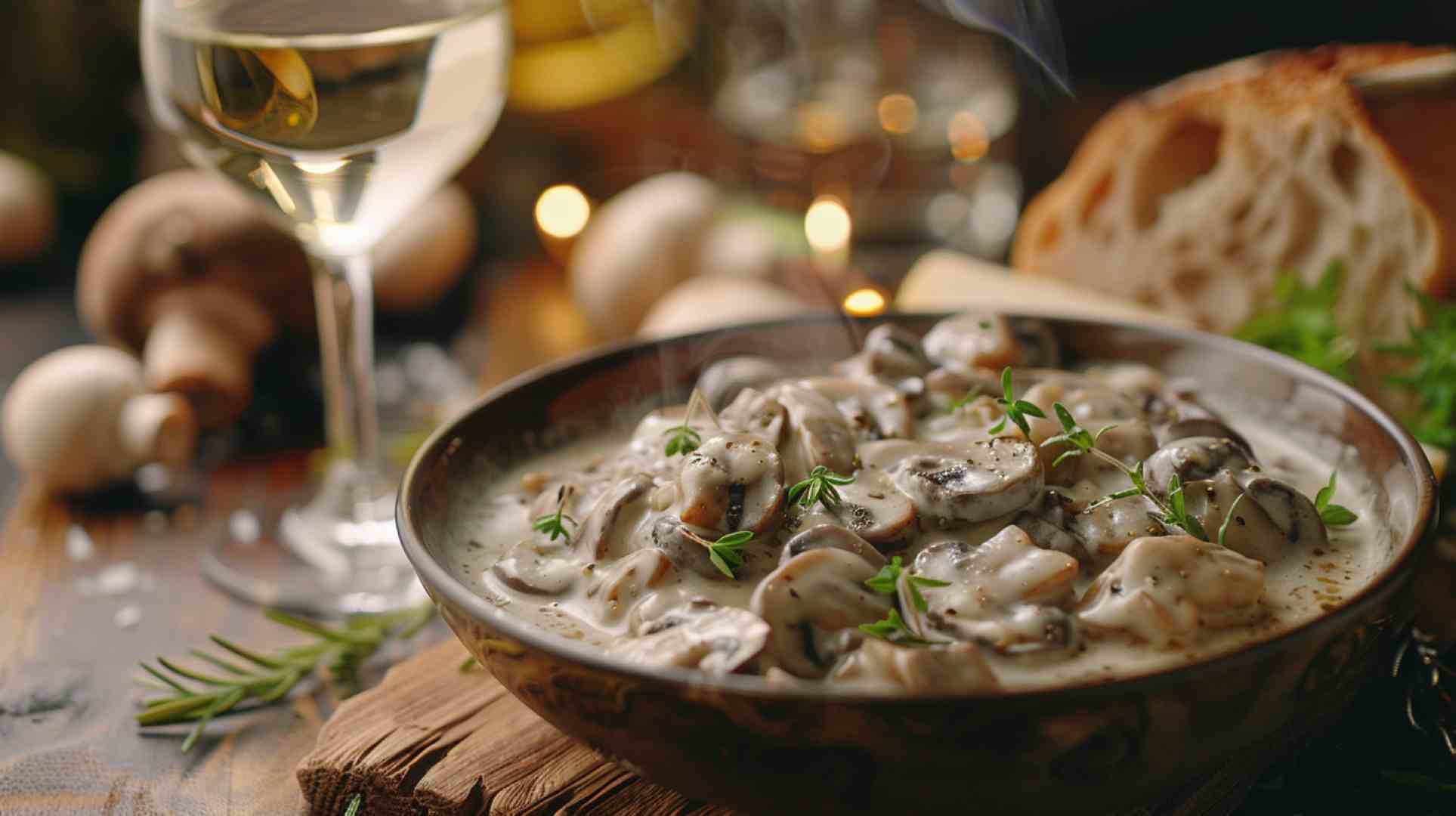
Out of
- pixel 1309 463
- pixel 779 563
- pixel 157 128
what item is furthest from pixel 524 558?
pixel 157 128

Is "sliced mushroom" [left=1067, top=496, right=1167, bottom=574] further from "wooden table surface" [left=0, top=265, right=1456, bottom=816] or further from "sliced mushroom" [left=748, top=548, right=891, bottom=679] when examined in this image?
"wooden table surface" [left=0, top=265, right=1456, bottom=816]

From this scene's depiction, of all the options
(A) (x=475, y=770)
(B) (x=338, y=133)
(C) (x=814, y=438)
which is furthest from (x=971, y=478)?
(B) (x=338, y=133)

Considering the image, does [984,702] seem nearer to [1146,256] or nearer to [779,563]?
[779,563]

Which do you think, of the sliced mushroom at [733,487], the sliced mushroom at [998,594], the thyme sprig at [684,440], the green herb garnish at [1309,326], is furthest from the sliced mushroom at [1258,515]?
the green herb garnish at [1309,326]

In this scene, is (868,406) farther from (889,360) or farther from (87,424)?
(87,424)

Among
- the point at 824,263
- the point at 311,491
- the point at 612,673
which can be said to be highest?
the point at 612,673

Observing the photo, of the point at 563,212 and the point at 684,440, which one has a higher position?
the point at 684,440

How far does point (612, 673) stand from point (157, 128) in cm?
313

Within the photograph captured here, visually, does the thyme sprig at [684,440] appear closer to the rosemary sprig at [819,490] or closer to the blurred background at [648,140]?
the rosemary sprig at [819,490]

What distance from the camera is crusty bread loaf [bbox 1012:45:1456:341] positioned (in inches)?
106

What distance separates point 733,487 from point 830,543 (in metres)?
0.15

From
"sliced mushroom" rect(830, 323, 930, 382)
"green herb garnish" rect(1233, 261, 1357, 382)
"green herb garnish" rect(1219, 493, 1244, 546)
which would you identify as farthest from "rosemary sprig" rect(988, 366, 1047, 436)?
"green herb garnish" rect(1233, 261, 1357, 382)

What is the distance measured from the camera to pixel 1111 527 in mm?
1546

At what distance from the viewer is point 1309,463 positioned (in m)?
1.93
